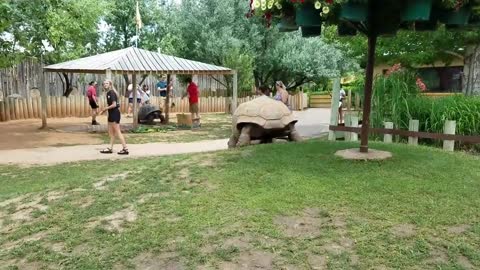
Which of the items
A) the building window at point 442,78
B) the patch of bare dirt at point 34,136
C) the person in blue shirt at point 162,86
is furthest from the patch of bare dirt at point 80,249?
the building window at point 442,78

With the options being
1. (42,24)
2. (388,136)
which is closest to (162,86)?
(42,24)

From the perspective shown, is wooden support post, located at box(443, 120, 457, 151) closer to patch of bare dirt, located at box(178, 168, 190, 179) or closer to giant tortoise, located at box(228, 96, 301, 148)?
giant tortoise, located at box(228, 96, 301, 148)

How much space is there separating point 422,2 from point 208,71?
514 inches

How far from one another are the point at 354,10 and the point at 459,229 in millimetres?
2409

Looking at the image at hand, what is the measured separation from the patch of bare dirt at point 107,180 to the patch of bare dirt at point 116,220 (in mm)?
984

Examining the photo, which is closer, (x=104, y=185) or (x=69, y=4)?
(x=104, y=185)

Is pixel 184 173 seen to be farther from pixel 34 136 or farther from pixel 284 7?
pixel 34 136

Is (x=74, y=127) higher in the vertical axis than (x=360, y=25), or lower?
lower

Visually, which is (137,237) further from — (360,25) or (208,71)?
(208,71)

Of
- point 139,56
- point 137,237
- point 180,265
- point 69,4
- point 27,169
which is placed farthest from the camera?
point 139,56

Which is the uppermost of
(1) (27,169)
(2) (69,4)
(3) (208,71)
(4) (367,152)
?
(2) (69,4)

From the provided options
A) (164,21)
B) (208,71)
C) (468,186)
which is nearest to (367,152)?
(468,186)

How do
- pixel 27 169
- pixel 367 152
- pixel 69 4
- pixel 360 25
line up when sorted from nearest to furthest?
pixel 360 25 < pixel 367 152 < pixel 27 169 < pixel 69 4

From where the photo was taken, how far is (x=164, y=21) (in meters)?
28.4
